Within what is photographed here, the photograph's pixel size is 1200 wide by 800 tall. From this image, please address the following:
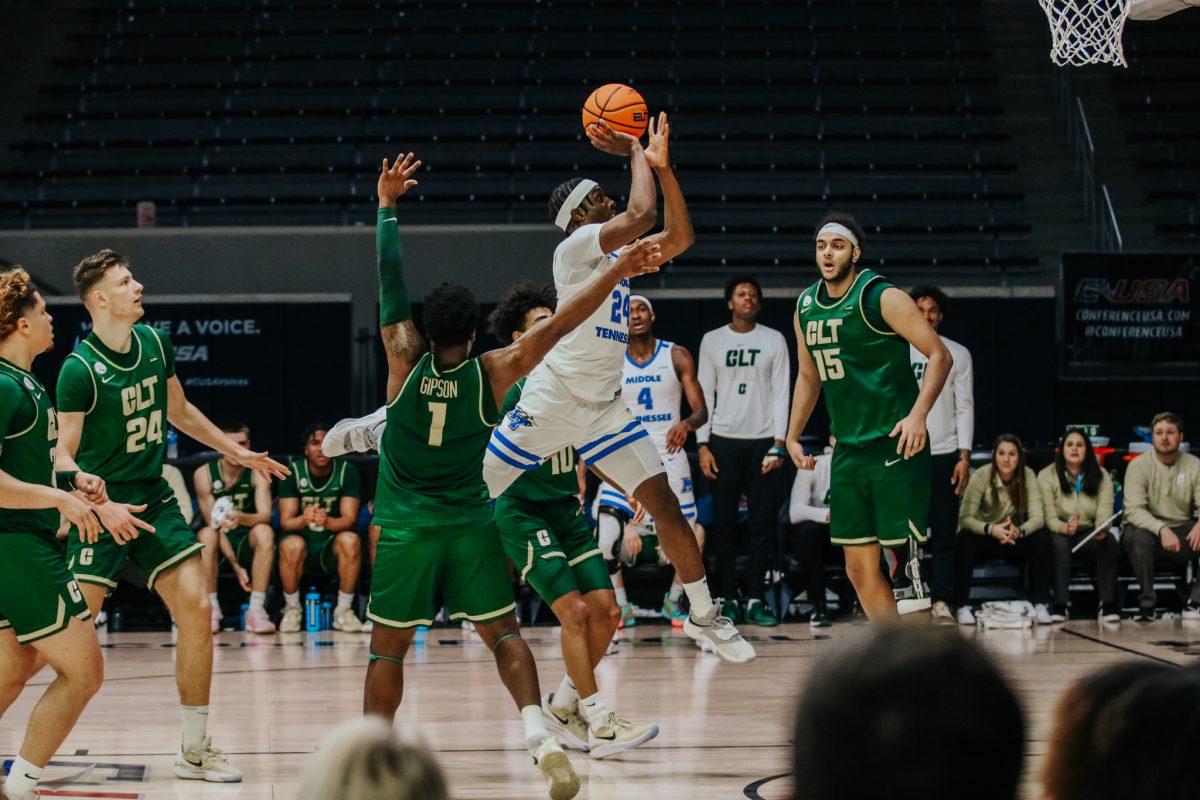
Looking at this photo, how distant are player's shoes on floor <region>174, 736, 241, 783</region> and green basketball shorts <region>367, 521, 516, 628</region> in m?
0.98

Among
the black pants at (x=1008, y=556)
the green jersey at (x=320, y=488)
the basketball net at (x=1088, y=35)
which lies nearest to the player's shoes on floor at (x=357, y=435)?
the basketball net at (x=1088, y=35)

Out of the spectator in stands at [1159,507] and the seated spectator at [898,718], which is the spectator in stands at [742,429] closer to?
the spectator in stands at [1159,507]

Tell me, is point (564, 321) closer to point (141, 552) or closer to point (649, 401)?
point (141, 552)

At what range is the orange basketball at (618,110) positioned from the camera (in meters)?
5.80

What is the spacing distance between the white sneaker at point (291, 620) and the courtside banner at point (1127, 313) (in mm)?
7216

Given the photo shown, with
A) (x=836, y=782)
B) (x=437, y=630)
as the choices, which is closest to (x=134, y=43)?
(x=437, y=630)

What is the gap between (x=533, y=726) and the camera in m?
4.50

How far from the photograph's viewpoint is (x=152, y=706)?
22.7 ft

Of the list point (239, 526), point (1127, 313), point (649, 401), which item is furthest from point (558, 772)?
point (1127, 313)

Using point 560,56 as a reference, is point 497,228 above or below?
below

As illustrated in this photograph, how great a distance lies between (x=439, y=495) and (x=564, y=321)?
716 mm

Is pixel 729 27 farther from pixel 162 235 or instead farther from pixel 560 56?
pixel 162 235

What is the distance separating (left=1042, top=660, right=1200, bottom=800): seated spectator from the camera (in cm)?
137

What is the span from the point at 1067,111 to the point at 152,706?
43.8 ft
